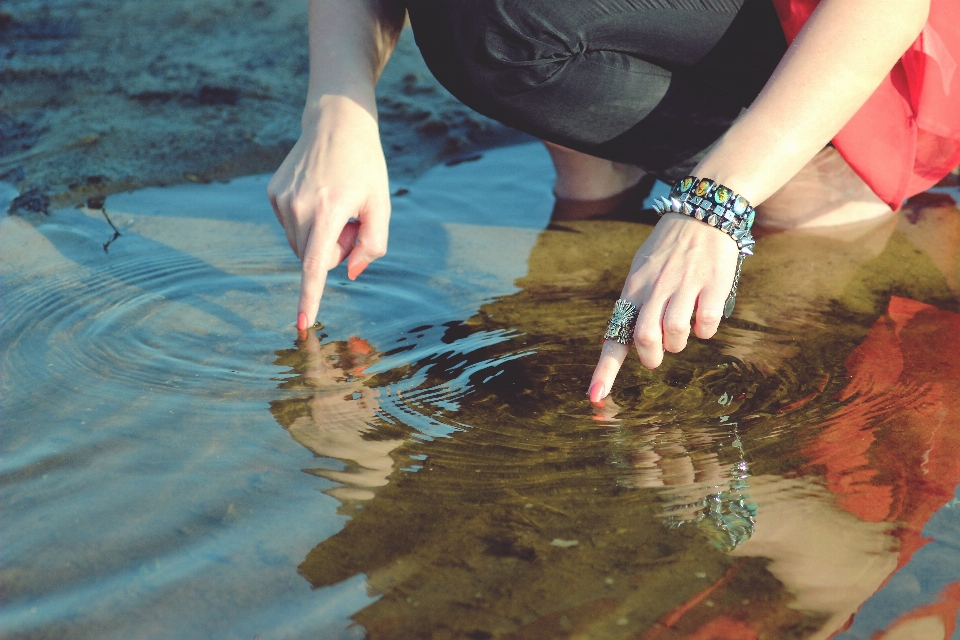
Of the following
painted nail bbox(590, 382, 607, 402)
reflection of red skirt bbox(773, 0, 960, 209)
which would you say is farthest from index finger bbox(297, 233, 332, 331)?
reflection of red skirt bbox(773, 0, 960, 209)

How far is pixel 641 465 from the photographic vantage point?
4.53ft

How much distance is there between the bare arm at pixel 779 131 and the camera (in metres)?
1.32

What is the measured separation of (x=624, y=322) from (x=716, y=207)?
0.70ft

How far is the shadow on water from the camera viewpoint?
1.12m

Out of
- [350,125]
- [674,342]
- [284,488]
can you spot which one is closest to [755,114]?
[674,342]

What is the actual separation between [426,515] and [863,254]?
4.64 feet

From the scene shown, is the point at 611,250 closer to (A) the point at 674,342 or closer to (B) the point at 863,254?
(B) the point at 863,254

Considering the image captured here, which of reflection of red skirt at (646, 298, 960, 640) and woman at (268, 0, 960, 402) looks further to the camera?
woman at (268, 0, 960, 402)

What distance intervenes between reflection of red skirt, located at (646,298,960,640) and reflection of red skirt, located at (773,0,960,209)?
330 mm

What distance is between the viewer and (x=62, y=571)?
1.19 m

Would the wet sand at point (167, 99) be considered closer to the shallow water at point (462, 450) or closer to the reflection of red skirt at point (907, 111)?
the shallow water at point (462, 450)

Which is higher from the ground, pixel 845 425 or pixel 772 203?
pixel 772 203

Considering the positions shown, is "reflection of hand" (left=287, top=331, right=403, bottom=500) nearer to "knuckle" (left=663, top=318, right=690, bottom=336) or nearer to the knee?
"knuckle" (left=663, top=318, right=690, bottom=336)

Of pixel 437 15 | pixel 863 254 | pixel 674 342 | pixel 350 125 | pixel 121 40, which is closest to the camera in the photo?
pixel 674 342
